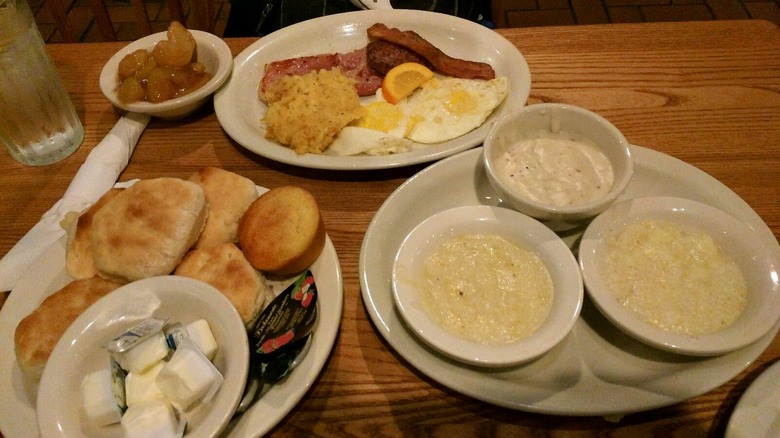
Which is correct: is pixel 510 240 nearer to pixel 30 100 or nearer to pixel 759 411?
pixel 759 411

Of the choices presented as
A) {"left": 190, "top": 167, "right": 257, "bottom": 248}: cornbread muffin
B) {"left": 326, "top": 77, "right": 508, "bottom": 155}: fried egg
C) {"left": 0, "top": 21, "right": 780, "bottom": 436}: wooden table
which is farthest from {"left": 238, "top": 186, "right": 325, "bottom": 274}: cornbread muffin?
{"left": 326, "top": 77, "right": 508, "bottom": 155}: fried egg

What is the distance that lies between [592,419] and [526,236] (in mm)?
387

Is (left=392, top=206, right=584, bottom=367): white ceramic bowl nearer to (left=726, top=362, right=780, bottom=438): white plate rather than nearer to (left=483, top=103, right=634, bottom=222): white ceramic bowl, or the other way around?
(left=483, top=103, right=634, bottom=222): white ceramic bowl

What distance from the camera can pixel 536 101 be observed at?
1.66 m

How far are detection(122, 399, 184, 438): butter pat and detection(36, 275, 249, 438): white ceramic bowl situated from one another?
0.03 meters

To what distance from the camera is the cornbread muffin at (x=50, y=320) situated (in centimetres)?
97

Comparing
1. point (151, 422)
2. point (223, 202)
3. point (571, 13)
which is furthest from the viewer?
point (571, 13)

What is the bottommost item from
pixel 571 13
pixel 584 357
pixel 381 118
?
pixel 571 13

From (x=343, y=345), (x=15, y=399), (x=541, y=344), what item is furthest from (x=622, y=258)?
(x=15, y=399)

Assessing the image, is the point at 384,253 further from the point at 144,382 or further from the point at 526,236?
the point at 144,382

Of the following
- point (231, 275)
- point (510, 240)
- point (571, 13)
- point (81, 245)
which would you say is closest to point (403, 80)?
point (510, 240)

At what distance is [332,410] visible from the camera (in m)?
1.04

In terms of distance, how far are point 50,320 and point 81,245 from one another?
0.20 metres

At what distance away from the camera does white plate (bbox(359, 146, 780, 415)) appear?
Result: 3.16ft
